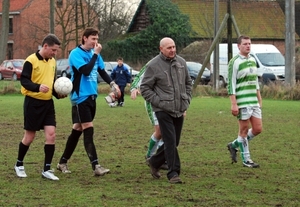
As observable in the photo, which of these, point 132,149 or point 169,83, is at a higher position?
point 169,83

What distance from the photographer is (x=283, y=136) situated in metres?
14.8

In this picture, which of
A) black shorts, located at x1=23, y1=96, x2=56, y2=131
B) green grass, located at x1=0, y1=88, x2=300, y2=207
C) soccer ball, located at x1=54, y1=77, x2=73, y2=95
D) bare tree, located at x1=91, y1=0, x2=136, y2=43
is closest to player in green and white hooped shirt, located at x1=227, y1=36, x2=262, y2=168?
green grass, located at x1=0, y1=88, x2=300, y2=207

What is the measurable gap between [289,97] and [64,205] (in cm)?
2390

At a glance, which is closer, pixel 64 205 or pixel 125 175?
pixel 64 205

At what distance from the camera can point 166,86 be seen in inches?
363

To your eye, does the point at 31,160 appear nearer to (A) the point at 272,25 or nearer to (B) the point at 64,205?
(B) the point at 64,205

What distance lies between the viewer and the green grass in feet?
25.8

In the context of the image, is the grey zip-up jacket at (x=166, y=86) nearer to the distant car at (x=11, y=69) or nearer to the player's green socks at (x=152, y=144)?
the player's green socks at (x=152, y=144)

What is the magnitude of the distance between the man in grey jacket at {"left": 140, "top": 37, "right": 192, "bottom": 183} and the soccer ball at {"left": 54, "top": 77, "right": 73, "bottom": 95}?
3.13 ft

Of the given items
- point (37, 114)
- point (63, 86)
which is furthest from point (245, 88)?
point (37, 114)

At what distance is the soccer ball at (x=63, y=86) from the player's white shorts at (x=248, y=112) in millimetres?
2748

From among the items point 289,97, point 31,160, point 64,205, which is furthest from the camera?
point 289,97

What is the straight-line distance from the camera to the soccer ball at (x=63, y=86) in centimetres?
922

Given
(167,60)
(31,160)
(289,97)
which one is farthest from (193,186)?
(289,97)
